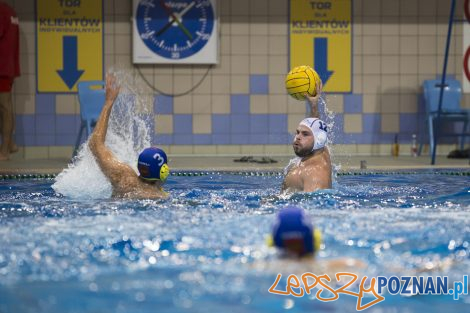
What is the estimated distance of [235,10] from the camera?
11.0m

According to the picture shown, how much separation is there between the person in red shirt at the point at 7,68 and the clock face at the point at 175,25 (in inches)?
61.5

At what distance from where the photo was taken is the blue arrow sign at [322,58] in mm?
11070

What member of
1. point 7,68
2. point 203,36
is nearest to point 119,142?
point 7,68

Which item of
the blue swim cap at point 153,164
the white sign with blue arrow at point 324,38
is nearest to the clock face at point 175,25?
the white sign with blue arrow at point 324,38

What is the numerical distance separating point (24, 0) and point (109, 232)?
23.1 ft

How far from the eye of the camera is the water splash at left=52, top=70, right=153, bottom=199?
21.5 ft

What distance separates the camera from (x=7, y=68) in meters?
10.0

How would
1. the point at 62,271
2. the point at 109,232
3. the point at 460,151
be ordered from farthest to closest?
the point at 460,151, the point at 109,232, the point at 62,271

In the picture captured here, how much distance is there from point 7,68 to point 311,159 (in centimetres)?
515

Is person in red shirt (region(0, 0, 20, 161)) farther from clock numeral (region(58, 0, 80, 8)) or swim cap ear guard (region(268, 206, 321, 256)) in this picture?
swim cap ear guard (region(268, 206, 321, 256))

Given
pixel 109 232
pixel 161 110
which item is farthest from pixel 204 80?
pixel 109 232

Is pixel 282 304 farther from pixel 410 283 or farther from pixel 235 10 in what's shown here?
pixel 235 10

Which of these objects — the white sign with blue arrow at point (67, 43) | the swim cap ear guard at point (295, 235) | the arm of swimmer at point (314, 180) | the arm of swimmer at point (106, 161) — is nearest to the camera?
the swim cap ear guard at point (295, 235)

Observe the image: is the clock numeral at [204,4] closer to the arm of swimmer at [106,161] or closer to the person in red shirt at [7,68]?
the person in red shirt at [7,68]
